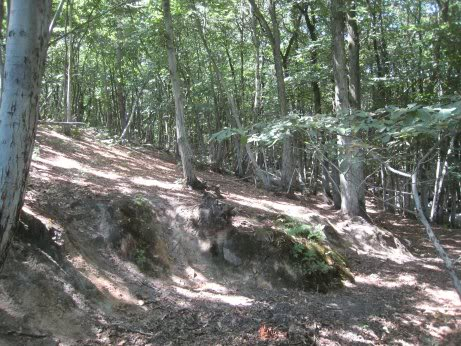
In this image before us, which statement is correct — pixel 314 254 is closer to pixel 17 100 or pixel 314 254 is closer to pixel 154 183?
pixel 154 183

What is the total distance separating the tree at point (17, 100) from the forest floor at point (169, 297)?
1937 millimetres

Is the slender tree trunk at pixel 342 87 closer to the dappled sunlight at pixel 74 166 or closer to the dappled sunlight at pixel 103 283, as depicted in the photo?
the dappled sunlight at pixel 74 166

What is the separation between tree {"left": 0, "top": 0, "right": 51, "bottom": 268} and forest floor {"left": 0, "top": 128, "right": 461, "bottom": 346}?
194cm

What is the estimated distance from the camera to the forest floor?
16.6 feet

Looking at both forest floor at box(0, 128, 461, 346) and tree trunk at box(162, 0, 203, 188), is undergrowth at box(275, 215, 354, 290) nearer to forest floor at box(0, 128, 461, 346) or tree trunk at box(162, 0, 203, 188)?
forest floor at box(0, 128, 461, 346)

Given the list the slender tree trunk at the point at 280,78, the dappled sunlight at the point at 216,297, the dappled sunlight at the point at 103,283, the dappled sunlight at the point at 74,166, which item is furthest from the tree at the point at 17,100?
the slender tree trunk at the point at 280,78

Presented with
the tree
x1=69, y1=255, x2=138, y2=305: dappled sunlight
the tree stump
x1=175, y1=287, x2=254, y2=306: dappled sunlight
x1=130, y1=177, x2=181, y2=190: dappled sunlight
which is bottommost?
x1=175, y1=287, x2=254, y2=306: dappled sunlight

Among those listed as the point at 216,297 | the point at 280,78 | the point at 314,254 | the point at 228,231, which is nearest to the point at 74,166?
the point at 228,231

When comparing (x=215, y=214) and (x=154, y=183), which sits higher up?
(x=154, y=183)

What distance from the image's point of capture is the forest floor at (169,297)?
16.6 feet

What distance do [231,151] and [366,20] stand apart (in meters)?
11.3

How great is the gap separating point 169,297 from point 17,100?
157 inches

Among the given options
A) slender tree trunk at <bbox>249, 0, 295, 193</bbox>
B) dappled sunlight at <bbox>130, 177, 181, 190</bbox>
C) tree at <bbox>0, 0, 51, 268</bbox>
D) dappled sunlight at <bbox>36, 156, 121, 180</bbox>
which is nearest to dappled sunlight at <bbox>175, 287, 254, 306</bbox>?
tree at <bbox>0, 0, 51, 268</bbox>

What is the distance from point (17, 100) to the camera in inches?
133
